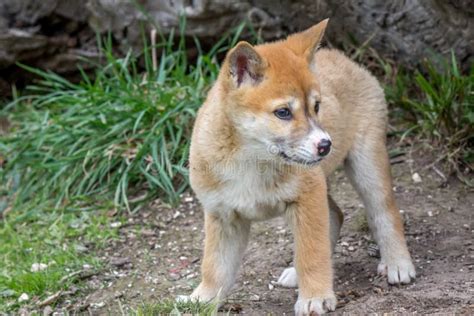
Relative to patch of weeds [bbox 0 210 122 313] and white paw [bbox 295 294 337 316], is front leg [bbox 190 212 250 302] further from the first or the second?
patch of weeds [bbox 0 210 122 313]

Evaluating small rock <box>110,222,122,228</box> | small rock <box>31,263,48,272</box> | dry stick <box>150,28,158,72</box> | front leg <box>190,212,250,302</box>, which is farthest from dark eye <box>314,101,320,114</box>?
dry stick <box>150,28,158,72</box>

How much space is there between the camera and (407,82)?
8.23 m

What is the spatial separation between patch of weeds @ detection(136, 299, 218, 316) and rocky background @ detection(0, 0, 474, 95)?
11.8 feet

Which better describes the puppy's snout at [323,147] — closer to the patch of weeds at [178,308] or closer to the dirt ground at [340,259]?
the dirt ground at [340,259]

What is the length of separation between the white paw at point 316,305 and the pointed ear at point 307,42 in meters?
1.45

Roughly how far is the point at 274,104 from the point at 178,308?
1422 millimetres

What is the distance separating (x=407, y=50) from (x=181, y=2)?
221cm

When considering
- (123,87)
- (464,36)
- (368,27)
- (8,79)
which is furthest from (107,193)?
(464,36)

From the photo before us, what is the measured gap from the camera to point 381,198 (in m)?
6.21

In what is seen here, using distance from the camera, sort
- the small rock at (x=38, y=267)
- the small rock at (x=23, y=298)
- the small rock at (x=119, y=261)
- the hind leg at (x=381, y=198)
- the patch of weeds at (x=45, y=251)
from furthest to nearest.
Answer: the small rock at (x=119, y=261) → the small rock at (x=38, y=267) → the patch of weeds at (x=45, y=251) → the small rock at (x=23, y=298) → the hind leg at (x=381, y=198)

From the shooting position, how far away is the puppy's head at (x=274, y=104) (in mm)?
5039

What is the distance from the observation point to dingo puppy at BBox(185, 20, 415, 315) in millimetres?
5109

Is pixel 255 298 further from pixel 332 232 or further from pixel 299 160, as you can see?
pixel 299 160

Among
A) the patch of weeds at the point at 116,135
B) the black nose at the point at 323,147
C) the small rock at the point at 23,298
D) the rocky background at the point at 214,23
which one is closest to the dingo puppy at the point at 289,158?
the black nose at the point at 323,147
